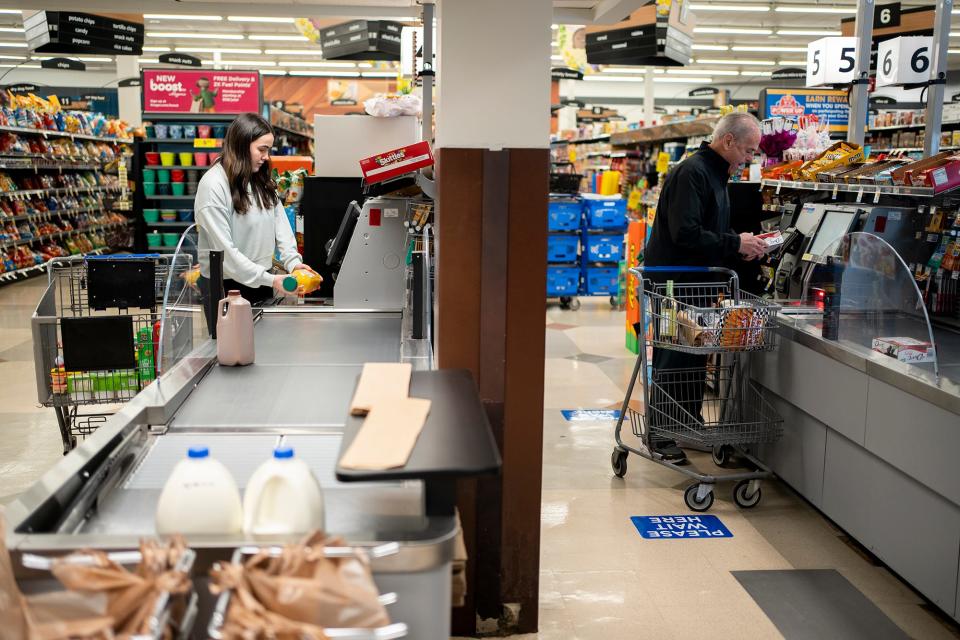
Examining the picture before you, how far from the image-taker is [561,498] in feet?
14.0

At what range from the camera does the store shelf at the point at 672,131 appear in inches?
340

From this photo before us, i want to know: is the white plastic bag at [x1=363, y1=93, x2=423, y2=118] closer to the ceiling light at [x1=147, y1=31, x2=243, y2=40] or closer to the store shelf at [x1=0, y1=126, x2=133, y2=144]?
the store shelf at [x1=0, y1=126, x2=133, y2=144]

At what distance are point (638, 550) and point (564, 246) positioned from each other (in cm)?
631

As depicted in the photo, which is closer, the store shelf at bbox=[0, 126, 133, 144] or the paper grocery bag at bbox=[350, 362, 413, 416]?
the paper grocery bag at bbox=[350, 362, 413, 416]

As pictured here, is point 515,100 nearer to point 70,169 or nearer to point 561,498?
point 561,498

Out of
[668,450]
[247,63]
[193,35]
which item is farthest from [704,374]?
[247,63]

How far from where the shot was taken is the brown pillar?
9.12ft

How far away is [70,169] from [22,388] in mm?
9013

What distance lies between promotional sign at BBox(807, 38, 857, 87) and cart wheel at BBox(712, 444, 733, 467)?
274 centimetres

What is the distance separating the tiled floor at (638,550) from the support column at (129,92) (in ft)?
55.1

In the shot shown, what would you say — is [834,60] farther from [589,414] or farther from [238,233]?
[238,233]

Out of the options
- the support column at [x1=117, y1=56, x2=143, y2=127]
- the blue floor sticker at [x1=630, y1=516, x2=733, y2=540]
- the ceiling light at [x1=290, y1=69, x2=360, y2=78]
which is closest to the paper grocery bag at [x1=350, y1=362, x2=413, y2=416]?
the blue floor sticker at [x1=630, y1=516, x2=733, y2=540]

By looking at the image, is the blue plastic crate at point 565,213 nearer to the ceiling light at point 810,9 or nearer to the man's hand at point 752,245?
the man's hand at point 752,245

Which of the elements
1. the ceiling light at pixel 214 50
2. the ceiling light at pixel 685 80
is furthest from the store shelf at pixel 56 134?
the ceiling light at pixel 685 80
